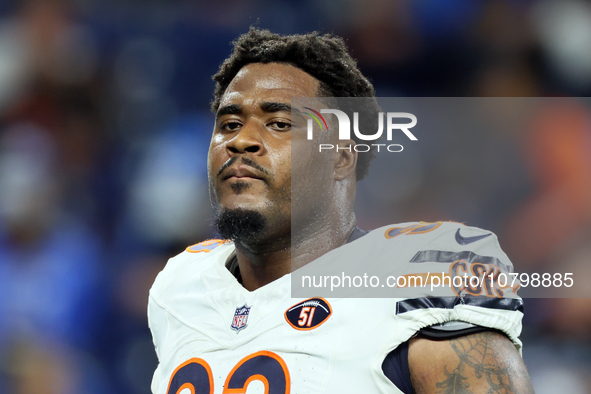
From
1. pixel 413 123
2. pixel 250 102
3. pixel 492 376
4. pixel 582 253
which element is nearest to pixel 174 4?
pixel 413 123

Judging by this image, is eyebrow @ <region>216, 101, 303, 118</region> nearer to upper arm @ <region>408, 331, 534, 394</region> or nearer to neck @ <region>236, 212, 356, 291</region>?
neck @ <region>236, 212, 356, 291</region>

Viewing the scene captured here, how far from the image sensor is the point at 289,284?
1.55 m

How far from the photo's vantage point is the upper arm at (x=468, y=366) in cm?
117

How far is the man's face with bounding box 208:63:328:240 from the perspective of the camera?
5.23 feet

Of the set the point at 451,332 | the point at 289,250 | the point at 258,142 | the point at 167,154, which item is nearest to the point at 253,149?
the point at 258,142

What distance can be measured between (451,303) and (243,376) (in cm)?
58

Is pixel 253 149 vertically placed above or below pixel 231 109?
below

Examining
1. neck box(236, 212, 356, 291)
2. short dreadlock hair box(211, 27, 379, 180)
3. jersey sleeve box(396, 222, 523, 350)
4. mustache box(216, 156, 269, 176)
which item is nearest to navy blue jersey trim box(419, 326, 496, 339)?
jersey sleeve box(396, 222, 523, 350)

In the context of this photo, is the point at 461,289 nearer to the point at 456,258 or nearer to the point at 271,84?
the point at 456,258

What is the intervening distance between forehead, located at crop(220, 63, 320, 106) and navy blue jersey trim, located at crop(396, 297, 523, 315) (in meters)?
0.79

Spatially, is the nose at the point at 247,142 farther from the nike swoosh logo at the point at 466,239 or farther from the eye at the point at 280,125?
the nike swoosh logo at the point at 466,239

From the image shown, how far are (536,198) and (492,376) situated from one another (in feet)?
6.68

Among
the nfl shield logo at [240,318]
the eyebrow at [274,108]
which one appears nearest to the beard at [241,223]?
the nfl shield logo at [240,318]

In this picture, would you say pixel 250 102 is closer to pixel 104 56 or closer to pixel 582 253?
pixel 582 253
